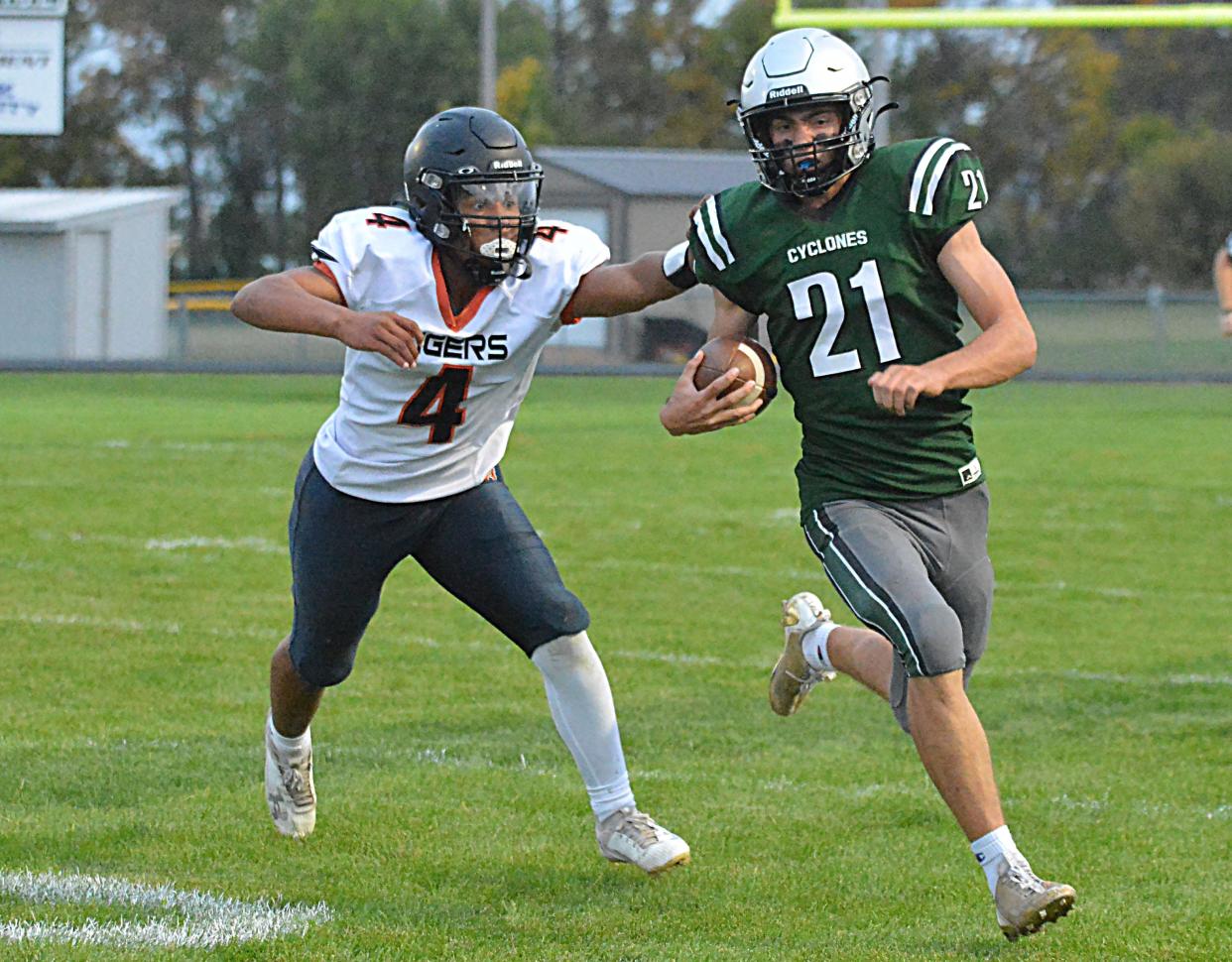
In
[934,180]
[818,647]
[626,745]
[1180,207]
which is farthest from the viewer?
[1180,207]

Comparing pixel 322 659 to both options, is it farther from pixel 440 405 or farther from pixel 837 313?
pixel 837 313

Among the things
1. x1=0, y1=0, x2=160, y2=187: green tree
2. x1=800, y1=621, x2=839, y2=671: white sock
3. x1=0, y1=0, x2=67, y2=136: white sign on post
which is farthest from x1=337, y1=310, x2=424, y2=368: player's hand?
x1=0, y1=0, x2=160, y2=187: green tree

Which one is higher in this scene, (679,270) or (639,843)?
(679,270)

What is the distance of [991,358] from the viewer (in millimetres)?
3670

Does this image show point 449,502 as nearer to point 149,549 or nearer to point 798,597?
point 798,597

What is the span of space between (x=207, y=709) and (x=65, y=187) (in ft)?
116

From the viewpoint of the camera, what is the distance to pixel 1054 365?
915 inches

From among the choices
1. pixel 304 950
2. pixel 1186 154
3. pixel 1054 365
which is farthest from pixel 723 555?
pixel 1186 154

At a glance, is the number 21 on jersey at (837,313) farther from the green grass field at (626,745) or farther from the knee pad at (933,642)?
the green grass field at (626,745)

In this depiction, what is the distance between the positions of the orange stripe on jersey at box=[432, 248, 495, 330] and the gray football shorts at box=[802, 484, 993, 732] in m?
0.82

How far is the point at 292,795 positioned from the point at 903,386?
179 centimetres

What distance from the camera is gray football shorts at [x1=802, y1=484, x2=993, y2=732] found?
3711mm

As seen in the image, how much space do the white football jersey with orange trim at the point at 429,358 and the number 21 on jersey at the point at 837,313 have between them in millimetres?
500

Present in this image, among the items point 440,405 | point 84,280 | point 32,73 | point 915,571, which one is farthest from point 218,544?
point 84,280
